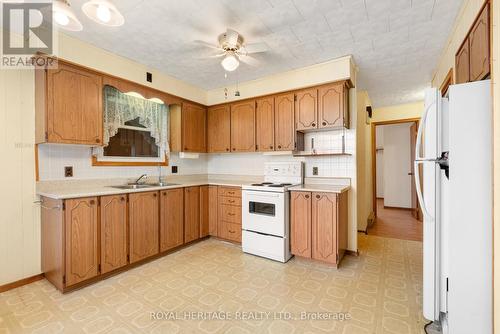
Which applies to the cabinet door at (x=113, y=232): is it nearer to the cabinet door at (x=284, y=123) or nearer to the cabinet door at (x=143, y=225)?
the cabinet door at (x=143, y=225)

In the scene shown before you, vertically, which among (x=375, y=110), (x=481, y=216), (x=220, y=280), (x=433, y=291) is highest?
(x=375, y=110)

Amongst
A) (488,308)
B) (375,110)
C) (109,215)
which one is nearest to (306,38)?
(488,308)

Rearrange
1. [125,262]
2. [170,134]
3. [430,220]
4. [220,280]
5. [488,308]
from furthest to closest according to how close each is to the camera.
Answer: [170,134]
[125,262]
[220,280]
[430,220]
[488,308]

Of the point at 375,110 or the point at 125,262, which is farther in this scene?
Answer: the point at 375,110

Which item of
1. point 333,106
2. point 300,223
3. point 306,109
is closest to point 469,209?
point 300,223

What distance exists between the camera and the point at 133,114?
3.22m

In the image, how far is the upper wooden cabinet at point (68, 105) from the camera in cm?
228

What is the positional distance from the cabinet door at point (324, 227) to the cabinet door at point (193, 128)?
219 cm

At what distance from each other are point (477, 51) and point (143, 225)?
3537mm

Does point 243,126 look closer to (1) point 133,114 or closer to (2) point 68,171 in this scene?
(1) point 133,114

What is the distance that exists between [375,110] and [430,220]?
421cm

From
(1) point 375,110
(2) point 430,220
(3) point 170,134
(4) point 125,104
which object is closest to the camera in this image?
(2) point 430,220

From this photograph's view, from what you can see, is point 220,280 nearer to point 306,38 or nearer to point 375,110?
point 306,38

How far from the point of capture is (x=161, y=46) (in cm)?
263
